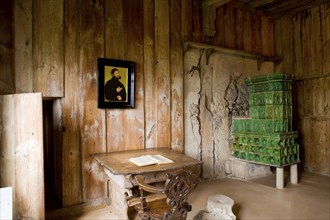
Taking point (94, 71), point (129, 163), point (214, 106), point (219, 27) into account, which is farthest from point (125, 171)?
point (219, 27)

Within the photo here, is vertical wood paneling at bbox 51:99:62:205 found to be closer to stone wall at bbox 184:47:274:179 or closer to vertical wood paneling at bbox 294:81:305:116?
stone wall at bbox 184:47:274:179

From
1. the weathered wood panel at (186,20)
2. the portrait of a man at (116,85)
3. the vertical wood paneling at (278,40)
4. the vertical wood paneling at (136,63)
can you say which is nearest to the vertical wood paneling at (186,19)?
the weathered wood panel at (186,20)

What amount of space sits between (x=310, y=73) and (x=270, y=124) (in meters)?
1.79

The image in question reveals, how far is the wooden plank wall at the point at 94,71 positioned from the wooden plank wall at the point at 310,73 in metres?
2.63

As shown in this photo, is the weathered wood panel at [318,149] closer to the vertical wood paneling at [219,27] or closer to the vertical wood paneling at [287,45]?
the vertical wood paneling at [287,45]

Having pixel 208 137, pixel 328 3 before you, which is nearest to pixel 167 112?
pixel 208 137

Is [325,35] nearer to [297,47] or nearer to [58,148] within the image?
[297,47]

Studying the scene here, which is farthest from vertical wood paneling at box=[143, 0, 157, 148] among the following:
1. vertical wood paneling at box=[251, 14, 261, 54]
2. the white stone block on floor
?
vertical wood paneling at box=[251, 14, 261, 54]

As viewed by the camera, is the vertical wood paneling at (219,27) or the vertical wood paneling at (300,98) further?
the vertical wood paneling at (300,98)

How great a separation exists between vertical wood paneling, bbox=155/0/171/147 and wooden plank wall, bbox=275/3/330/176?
292 centimetres

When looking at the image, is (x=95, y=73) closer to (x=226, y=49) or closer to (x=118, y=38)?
(x=118, y=38)

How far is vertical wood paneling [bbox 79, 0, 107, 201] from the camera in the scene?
3.01 m

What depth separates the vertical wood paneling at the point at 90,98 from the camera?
301cm

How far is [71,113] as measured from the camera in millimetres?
2932
